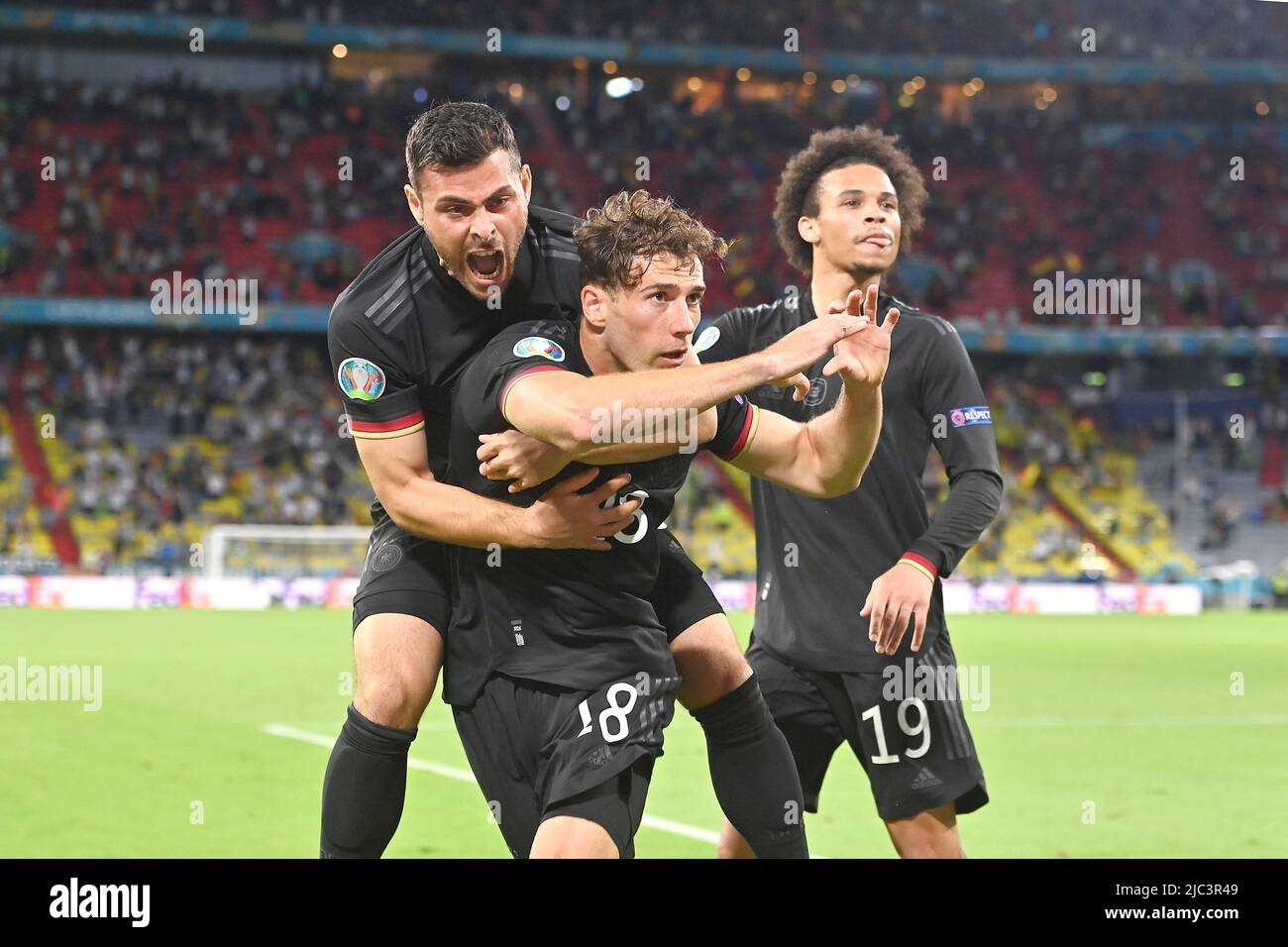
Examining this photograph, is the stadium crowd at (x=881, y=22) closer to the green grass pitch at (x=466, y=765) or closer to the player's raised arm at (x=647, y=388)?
the green grass pitch at (x=466, y=765)

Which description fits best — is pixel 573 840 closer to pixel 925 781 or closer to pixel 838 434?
pixel 838 434

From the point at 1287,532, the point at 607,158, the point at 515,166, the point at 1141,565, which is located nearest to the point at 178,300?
the point at 607,158

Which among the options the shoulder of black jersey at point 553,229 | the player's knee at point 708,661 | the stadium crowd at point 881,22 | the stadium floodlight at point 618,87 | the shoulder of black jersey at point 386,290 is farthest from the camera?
the stadium floodlight at point 618,87

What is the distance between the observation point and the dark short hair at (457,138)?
4.53 m

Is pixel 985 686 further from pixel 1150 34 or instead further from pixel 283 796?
pixel 1150 34

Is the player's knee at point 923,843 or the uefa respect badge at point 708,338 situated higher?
the uefa respect badge at point 708,338

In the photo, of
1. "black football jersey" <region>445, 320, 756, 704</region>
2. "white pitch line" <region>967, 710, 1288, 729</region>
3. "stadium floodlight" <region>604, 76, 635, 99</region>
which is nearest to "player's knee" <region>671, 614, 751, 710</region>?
"black football jersey" <region>445, 320, 756, 704</region>

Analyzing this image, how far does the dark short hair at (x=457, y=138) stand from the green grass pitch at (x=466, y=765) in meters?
3.91

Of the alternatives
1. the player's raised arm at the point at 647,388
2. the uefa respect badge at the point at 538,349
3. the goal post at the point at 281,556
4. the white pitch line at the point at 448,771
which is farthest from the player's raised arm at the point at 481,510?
the goal post at the point at 281,556

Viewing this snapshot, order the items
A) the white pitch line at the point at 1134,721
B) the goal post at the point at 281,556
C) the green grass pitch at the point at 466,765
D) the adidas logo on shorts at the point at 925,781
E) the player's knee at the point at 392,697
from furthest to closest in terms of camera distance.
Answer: the goal post at the point at 281,556, the white pitch line at the point at 1134,721, the green grass pitch at the point at 466,765, the adidas logo on shorts at the point at 925,781, the player's knee at the point at 392,697

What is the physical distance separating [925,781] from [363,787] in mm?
1931

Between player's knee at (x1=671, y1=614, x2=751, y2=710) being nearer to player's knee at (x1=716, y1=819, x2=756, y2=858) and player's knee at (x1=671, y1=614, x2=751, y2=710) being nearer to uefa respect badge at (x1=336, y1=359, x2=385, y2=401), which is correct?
player's knee at (x1=716, y1=819, x2=756, y2=858)

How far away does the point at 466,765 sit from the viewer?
34.6 ft

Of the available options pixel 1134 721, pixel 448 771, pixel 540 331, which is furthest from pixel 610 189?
pixel 540 331
